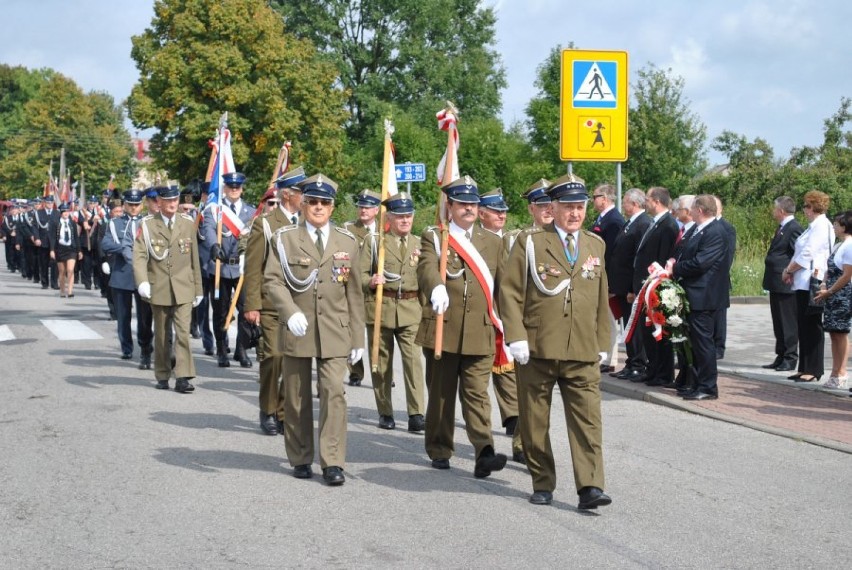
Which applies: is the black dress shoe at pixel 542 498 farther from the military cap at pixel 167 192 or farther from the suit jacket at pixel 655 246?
the military cap at pixel 167 192

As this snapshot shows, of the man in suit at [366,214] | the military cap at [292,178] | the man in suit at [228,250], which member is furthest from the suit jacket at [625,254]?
the military cap at [292,178]

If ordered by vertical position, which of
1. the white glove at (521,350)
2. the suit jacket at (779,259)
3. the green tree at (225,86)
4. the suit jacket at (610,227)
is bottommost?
the white glove at (521,350)

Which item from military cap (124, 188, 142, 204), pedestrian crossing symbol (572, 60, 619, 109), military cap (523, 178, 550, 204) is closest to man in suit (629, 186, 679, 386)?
pedestrian crossing symbol (572, 60, 619, 109)

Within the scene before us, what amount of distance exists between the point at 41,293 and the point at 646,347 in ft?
62.0

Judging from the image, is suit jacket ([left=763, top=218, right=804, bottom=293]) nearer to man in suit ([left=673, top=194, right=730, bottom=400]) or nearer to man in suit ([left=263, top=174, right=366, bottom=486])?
man in suit ([left=673, top=194, right=730, bottom=400])

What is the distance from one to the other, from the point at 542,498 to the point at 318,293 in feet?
6.68

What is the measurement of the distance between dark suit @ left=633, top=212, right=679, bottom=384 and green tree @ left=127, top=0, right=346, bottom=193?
35.4 meters

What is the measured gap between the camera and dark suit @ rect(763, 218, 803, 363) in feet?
43.9

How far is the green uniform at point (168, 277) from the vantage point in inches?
456

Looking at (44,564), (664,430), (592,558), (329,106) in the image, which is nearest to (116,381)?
(664,430)

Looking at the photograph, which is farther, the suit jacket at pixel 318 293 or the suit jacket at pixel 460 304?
the suit jacket at pixel 460 304

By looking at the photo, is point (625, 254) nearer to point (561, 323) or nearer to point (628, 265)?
point (628, 265)

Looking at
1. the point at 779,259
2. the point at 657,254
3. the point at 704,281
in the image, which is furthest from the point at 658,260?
the point at 779,259

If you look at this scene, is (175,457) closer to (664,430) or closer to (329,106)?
(664,430)
